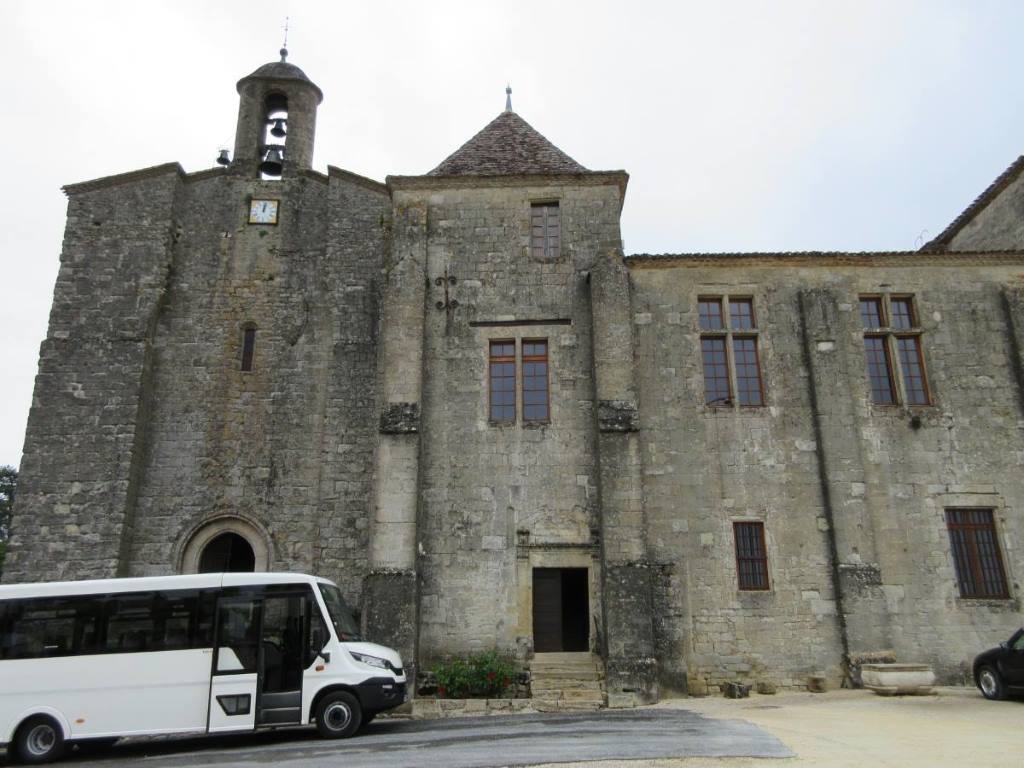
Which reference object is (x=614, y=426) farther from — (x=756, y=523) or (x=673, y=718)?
(x=673, y=718)

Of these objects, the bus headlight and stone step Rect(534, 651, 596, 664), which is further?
stone step Rect(534, 651, 596, 664)

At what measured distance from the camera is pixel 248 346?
16.2 meters

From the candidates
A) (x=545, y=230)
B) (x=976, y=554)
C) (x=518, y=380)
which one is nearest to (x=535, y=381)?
(x=518, y=380)

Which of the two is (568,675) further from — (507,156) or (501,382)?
(507,156)

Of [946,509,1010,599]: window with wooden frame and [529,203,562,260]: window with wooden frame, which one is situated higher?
[529,203,562,260]: window with wooden frame

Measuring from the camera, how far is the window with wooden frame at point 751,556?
535 inches

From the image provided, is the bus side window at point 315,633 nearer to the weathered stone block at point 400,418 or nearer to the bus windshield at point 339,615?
the bus windshield at point 339,615

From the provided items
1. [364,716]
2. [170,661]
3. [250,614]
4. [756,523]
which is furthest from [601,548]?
[170,661]

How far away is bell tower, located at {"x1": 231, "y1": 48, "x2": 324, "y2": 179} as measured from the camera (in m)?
17.5

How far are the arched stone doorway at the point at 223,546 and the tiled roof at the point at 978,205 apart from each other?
17.0 metres

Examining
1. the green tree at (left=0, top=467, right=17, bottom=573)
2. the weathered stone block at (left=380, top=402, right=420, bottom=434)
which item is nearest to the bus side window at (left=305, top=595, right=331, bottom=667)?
the weathered stone block at (left=380, top=402, right=420, bottom=434)

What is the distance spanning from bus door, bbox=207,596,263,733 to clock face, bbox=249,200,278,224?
10.1m

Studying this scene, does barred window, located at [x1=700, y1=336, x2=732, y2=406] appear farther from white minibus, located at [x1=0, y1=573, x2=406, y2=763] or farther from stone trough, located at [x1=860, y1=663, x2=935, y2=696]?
white minibus, located at [x1=0, y1=573, x2=406, y2=763]

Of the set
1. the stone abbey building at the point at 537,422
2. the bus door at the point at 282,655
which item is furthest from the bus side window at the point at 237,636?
the stone abbey building at the point at 537,422
